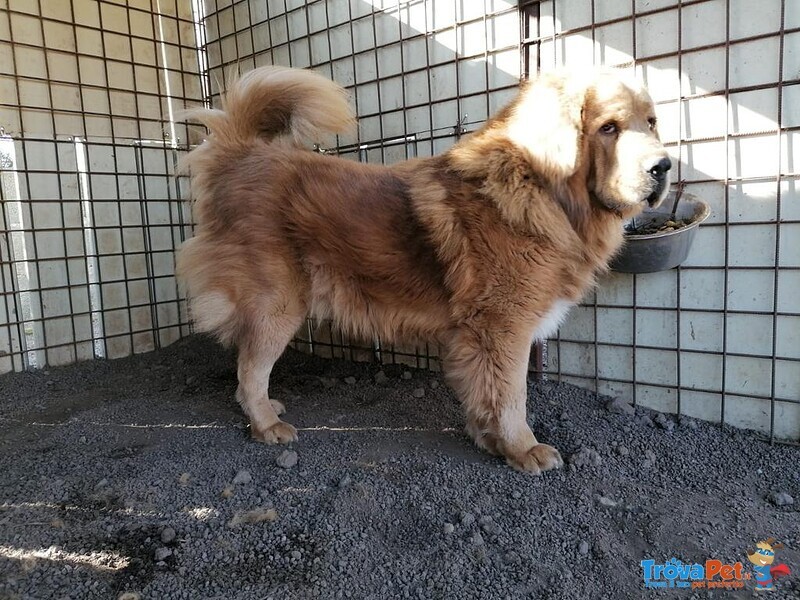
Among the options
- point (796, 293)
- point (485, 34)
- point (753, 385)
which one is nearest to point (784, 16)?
point (796, 293)

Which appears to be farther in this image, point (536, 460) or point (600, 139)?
point (536, 460)

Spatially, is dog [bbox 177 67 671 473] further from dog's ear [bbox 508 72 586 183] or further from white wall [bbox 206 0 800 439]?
white wall [bbox 206 0 800 439]

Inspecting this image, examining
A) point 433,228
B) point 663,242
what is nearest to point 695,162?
point 663,242

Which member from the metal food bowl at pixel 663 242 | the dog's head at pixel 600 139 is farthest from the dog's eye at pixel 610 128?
the metal food bowl at pixel 663 242

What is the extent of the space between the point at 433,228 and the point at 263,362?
1.32m

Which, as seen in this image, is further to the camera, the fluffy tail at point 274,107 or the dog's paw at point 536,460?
the fluffy tail at point 274,107

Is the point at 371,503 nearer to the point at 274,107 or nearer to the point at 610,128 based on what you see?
the point at 610,128

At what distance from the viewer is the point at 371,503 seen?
2373 millimetres

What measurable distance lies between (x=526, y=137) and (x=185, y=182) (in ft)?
12.6

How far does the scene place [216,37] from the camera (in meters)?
5.20

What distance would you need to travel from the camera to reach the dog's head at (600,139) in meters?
2.36

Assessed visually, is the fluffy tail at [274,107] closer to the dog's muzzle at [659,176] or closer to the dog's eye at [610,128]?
the dog's eye at [610,128]

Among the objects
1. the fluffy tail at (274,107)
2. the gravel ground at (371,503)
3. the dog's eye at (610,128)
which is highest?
the fluffy tail at (274,107)

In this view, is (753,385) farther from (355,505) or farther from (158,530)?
(158,530)
